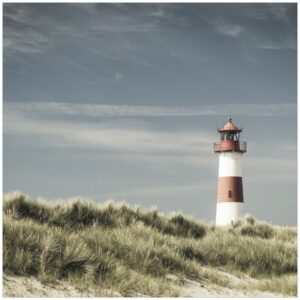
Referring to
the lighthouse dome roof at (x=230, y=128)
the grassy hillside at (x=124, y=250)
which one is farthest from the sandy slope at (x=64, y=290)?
the lighthouse dome roof at (x=230, y=128)

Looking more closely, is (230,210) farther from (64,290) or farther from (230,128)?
(64,290)

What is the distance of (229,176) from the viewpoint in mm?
27031

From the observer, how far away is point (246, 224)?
647 inches

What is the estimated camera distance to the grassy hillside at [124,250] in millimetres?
7484

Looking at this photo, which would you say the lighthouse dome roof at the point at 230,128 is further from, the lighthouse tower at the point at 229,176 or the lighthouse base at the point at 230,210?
the lighthouse base at the point at 230,210

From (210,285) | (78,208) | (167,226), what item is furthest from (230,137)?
(210,285)

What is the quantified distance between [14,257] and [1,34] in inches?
134

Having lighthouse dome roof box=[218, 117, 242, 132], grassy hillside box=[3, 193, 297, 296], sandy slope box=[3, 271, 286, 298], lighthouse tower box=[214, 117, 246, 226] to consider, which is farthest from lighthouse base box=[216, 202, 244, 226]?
sandy slope box=[3, 271, 286, 298]

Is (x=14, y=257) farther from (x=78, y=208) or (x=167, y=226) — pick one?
(x=167, y=226)

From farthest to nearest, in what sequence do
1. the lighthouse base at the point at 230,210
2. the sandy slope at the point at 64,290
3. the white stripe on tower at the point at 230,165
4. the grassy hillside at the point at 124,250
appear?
the white stripe on tower at the point at 230,165 → the lighthouse base at the point at 230,210 → the grassy hillside at the point at 124,250 → the sandy slope at the point at 64,290

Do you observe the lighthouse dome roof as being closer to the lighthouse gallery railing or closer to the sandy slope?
the lighthouse gallery railing

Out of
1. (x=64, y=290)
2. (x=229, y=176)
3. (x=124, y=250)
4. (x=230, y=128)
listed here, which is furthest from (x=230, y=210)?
(x=64, y=290)

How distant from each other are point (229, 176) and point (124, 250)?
18.7 m

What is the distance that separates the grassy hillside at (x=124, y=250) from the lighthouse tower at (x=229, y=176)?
12.5m
